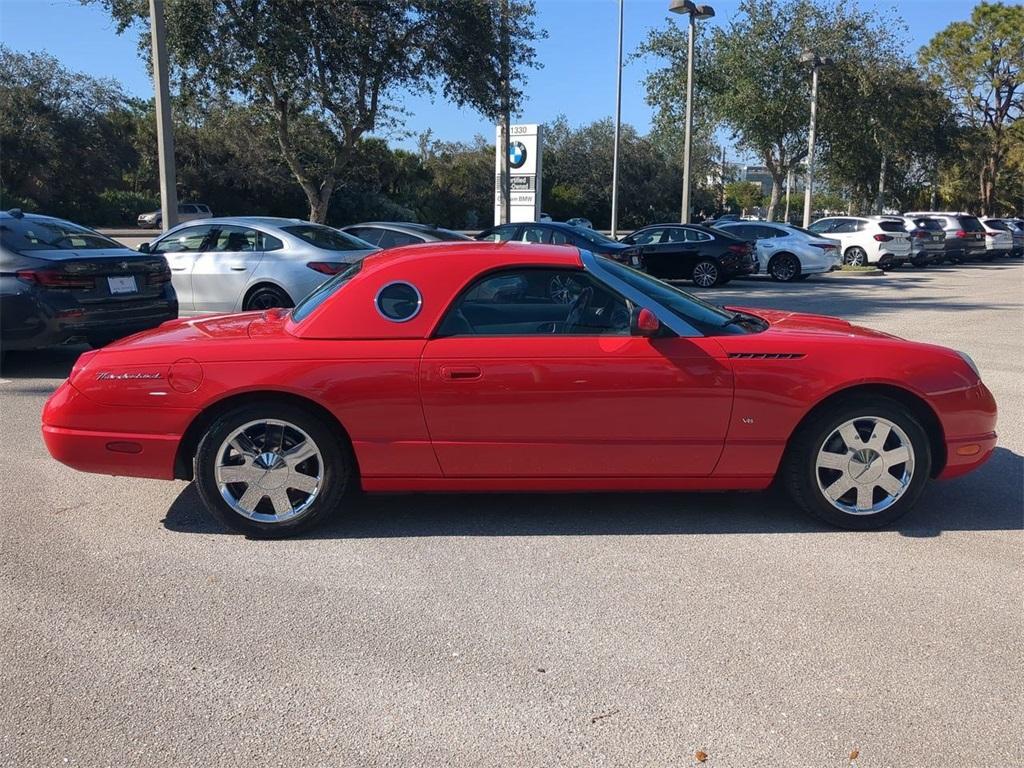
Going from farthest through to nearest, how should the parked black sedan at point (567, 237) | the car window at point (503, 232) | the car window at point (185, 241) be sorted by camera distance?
the car window at point (503, 232) < the parked black sedan at point (567, 237) < the car window at point (185, 241)

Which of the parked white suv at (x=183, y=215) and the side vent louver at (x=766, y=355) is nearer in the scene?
the side vent louver at (x=766, y=355)

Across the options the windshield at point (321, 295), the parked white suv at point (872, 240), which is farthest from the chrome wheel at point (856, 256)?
the windshield at point (321, 295)

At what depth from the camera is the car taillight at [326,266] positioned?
35.3ft

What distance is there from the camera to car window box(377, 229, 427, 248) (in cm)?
1532

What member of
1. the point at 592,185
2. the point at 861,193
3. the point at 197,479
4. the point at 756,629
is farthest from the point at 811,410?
the point at 592,185

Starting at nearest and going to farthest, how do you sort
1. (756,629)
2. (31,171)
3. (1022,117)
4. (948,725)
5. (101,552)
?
(948,725)
(756,629)
(101,552)
(31,171)
(1022,117)

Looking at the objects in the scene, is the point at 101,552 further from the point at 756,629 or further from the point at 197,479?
the point at 756,629

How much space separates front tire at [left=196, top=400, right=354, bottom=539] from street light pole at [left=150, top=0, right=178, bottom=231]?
1027cm

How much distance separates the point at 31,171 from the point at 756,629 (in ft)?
156

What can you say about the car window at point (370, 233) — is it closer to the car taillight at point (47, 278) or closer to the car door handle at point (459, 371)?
the car taillight at point (47, 278)

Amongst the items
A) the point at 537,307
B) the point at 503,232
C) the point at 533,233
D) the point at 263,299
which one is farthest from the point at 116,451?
the point at 503,232

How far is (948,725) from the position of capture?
3.14 metres

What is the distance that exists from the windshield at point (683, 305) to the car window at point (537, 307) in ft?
0.66

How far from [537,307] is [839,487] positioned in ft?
5.96
